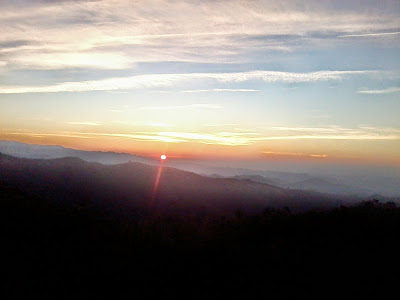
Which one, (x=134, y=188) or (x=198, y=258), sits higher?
(x=198, y=258)

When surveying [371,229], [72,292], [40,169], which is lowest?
[40,169]

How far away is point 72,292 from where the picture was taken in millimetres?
9289

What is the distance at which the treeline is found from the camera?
959 cm

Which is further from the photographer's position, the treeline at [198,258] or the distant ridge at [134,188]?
the distant ridge at [134,188]

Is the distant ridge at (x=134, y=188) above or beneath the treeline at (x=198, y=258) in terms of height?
beneath

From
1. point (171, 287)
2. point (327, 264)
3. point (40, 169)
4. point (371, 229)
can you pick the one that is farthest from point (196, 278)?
point (40, 169)

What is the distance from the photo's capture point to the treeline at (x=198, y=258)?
9586 millimetres

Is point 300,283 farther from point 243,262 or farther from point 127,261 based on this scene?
point 127,261

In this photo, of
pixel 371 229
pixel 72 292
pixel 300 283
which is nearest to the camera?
pixel 72 292

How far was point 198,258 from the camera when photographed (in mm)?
11719

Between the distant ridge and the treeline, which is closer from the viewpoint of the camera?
the treeline

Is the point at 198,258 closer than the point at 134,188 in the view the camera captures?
Yes

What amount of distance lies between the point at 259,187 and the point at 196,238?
158 m

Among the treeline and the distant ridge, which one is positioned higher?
the treeline
